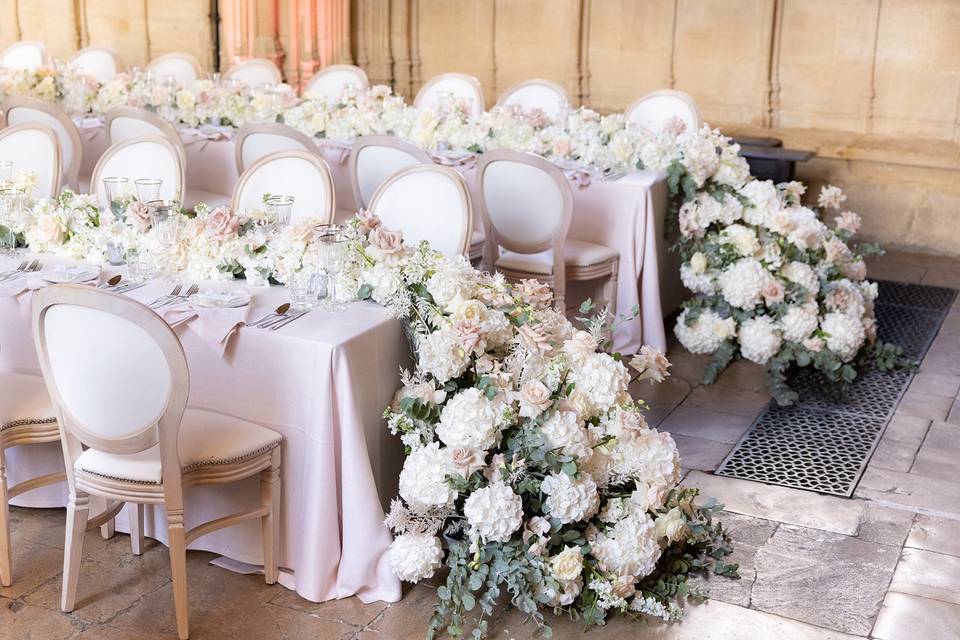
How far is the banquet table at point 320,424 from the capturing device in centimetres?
326

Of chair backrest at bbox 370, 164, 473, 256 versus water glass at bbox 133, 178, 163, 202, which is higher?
water glass at bbox 133, 178, 163, 202

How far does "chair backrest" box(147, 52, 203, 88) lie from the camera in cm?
898

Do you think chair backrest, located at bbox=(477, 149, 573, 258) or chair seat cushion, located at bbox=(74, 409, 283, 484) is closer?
chair seat cushion, located at bbox=(74, 409, 283, 484)

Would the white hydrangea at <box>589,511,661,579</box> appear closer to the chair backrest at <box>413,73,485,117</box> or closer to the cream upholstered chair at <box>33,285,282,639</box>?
the cream upholstered chair at <box>33,285,282,639</box>

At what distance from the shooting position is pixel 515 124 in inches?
245

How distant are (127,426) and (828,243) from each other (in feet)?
11.5

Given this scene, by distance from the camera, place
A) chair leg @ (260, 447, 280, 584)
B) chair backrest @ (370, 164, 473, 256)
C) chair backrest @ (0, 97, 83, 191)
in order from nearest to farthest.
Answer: chair leg @ (260, 447, 280, 584) < chair backrest @ (370, 164, 473, 256) < chair backrest @ (0, 97, 83, 191)

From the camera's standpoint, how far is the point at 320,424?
3.25 meters

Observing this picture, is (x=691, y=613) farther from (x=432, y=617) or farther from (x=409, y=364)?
(x=409, y=364)

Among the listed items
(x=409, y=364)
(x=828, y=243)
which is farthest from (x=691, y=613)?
(x=828, y=243)

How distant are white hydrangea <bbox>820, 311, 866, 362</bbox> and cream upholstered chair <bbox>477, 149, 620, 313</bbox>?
102 cm

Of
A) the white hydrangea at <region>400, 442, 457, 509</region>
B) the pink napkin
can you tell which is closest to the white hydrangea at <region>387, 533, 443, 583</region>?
the white hydrangea at <region>400, 442, 457, 509</region>

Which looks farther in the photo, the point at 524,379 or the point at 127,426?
the point at 524,379

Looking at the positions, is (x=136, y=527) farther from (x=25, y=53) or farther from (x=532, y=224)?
(x=25, y=53)
